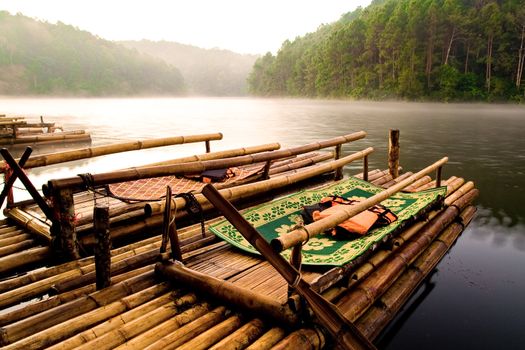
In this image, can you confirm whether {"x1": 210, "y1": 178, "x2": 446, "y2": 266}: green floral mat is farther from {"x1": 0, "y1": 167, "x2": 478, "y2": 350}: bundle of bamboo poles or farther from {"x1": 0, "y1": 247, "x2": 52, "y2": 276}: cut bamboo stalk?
{"x1": 0, "y1": 247, "x2": 52, "y2": 276}: cut bamboo stalk

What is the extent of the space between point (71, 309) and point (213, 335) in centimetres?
121

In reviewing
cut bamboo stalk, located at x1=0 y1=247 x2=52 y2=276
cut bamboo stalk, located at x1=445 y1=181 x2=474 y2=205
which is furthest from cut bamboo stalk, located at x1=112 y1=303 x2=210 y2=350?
cut bamboo stalk, located at x1=445 y1=181 x2=474 y2=205

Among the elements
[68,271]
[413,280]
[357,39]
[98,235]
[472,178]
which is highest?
[357,39]

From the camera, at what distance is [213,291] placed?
3.25m

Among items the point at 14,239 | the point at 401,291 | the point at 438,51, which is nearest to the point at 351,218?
the point at 401,291

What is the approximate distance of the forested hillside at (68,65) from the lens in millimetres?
111062

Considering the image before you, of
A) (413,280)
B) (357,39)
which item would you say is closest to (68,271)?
(413,280)

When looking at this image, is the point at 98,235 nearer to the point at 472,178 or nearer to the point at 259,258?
the point at 259,258

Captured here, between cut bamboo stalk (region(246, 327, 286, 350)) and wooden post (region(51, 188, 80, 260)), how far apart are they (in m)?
2.41

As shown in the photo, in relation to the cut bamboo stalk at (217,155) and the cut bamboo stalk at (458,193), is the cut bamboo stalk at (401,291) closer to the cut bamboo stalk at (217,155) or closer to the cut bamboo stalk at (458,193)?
the cut bamboo stalk at (458,193)

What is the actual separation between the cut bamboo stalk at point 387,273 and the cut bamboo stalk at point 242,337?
88cm

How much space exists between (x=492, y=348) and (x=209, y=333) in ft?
10.6

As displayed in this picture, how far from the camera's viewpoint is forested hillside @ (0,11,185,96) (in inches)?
4373

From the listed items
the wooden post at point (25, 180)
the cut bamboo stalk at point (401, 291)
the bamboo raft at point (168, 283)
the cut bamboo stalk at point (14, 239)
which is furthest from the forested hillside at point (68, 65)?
the cut bamboo stalk at point (401, 291)
